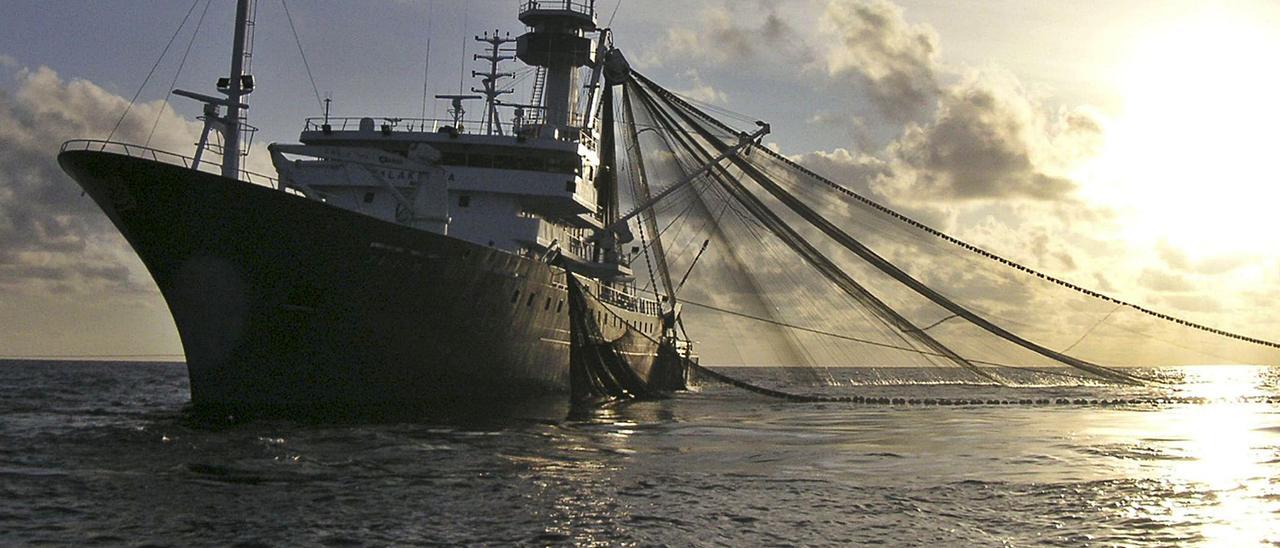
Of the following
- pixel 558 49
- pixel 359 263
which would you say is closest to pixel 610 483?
pixel 359 263

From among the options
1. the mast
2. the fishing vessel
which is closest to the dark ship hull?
the fishing vessel

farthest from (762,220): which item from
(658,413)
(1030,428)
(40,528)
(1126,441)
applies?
(40,528)

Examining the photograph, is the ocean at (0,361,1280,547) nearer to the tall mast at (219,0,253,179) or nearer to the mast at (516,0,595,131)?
the tall mast at (219,0,253,179)

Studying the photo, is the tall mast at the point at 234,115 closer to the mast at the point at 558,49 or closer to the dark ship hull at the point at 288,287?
the dark ship hull at the point at 288,287

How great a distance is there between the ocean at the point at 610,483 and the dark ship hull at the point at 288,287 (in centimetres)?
117

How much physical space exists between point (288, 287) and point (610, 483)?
10185 millimetres

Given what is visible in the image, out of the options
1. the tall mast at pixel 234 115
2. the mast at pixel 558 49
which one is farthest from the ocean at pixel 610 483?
the mast at pixel 558 49

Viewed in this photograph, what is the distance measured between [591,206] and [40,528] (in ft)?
93.6

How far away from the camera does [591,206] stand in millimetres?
40562

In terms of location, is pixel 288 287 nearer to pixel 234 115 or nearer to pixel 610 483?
pixel 234 115

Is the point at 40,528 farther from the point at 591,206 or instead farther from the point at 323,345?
the point at 591,206

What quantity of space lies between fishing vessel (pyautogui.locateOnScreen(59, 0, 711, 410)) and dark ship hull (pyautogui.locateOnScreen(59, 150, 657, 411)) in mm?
31

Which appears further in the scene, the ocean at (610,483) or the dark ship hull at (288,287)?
the dark ship hull at (288,287)

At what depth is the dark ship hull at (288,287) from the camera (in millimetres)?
23688
